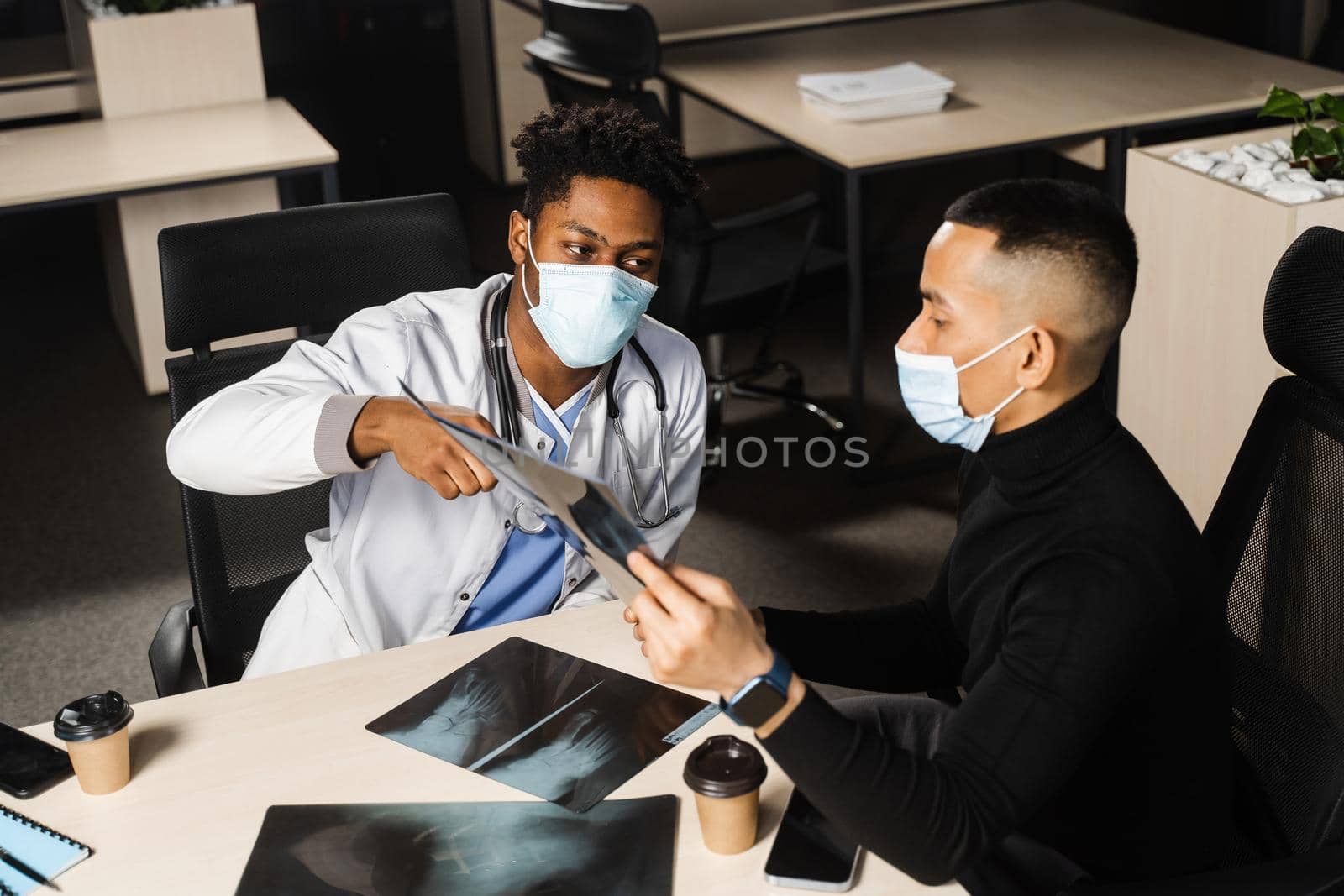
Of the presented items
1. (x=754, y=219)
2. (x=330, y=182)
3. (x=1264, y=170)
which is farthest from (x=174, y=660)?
(x=1264, y=170)

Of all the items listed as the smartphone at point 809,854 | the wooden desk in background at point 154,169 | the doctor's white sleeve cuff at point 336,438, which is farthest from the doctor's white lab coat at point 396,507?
the wooden desk in background at point 154,169

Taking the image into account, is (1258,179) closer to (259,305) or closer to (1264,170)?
(1264,170)

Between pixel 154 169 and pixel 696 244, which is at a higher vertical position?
pixel 154 169

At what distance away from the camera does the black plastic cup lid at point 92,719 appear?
4.23 ft

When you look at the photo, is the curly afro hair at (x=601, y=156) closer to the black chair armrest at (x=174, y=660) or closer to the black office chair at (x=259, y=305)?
the black office chair at (x=259, y=305)

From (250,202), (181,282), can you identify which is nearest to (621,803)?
(181,282)

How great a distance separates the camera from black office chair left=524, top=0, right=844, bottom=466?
3.13 meters

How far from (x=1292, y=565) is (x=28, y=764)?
4.26 feet

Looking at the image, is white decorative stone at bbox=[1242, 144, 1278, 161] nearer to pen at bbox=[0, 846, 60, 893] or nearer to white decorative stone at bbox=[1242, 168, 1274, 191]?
white decorative stone at bbox=[1242, 168, 1274, 191]

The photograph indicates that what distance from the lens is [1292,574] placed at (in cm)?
151

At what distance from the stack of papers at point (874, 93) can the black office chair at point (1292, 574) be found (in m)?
2.05

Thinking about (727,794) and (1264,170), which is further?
(1264,170)

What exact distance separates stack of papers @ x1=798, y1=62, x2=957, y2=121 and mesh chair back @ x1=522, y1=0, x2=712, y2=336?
38cm

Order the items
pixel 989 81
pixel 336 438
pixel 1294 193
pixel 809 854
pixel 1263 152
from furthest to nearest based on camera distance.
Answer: pixel 989 81
pixel 1263 152
pixel 1294 193
pixel 336 438
pixel 809 854
